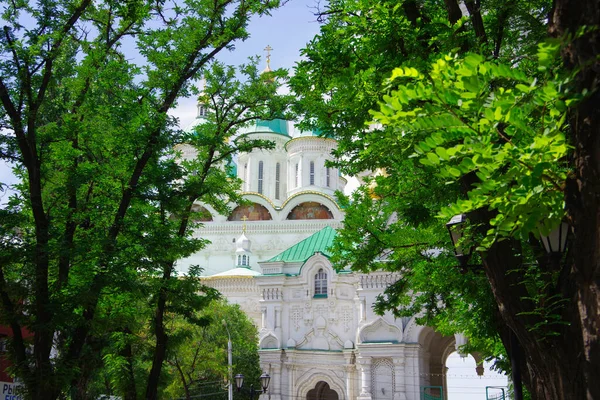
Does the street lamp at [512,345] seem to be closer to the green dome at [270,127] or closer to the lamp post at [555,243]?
the lamp post at [555,243]

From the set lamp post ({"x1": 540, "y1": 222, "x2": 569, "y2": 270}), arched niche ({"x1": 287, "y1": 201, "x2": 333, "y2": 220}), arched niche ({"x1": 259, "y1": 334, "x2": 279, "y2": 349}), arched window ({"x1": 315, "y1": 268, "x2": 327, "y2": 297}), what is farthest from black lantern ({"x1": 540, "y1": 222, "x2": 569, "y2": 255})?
arched niche ({"x1": 287, "y1": 201, "x2": 333, "y2": 220})

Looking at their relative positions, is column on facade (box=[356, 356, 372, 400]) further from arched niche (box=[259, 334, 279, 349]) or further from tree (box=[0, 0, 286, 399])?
tree (box=[0, 0, 286, 399])

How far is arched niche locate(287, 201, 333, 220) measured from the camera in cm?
5338

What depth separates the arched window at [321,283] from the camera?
31578mm

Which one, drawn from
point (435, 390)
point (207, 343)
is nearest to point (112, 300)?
point (207, 343)

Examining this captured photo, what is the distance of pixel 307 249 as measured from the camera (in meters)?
34.1

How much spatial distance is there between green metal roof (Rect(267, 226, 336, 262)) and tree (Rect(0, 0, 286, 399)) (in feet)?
63.0

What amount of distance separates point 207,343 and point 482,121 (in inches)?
1053

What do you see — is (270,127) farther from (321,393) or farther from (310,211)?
(321,393)

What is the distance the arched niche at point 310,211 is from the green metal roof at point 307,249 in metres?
17.3

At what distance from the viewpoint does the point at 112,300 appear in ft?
37.6

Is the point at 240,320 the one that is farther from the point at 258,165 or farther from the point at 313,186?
the point at 258,165

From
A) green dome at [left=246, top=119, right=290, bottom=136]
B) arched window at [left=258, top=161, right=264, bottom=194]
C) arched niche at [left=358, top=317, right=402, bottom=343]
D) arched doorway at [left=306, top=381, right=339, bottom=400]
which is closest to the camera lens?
arched niche at [left=358, top=317, right=402, bottom=343]

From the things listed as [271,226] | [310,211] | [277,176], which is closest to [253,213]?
[271,226]
